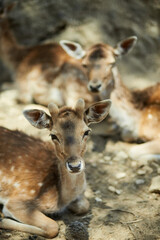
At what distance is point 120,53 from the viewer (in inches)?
278

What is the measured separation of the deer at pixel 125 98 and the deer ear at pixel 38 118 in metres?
1.92

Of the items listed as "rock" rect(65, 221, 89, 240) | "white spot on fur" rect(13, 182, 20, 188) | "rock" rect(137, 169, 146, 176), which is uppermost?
"rock" rect(65, 221, 89, 240)

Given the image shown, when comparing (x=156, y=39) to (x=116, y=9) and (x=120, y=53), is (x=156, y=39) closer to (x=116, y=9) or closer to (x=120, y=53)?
(x=116, y=9)

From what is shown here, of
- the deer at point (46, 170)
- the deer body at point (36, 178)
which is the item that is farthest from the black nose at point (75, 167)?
the deer body at point (36, 178)

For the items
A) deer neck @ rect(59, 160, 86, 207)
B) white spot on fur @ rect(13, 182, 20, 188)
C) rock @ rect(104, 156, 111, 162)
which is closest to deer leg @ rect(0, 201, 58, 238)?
white spot on fur @ rect(13, 182, 20, 188)

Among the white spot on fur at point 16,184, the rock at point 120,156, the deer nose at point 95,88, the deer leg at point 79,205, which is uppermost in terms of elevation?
the white spot on fur at point 16,184

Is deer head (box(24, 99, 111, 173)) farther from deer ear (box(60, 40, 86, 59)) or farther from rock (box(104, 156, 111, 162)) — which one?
deer ear (box(60, 40, 86, 59))

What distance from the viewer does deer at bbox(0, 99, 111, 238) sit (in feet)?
14.6

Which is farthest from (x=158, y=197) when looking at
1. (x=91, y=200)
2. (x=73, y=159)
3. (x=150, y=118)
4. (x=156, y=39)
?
(x=156, y=39)

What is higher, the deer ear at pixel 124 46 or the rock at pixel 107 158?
the deer ear at pixel 124 46

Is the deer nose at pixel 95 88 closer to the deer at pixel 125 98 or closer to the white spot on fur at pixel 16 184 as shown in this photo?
the deer at pixel 125 98

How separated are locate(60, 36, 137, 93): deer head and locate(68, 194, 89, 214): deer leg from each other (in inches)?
81.9

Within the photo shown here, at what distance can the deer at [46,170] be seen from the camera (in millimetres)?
4457

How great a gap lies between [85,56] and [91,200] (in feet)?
8.86
